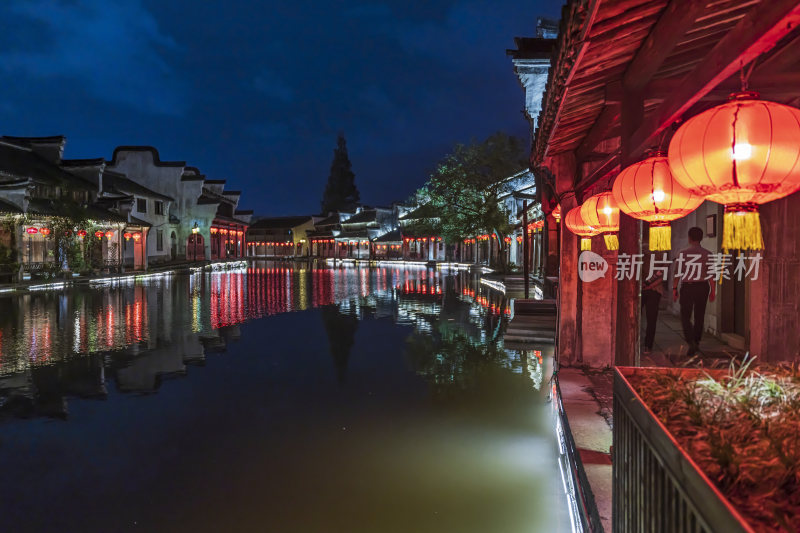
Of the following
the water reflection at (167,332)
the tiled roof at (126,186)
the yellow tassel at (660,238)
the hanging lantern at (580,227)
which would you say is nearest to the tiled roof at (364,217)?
the tiled roof at (126,186)

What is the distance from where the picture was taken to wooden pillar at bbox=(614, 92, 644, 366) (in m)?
4.00

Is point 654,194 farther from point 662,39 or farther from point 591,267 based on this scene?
point 591,267

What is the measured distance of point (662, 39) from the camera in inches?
122

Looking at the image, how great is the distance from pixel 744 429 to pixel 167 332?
11473 mm

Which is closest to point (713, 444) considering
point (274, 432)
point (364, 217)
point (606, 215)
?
point (606, 215)

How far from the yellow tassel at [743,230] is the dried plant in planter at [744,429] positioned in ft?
2.05

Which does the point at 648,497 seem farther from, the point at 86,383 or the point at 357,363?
the point at 86,383

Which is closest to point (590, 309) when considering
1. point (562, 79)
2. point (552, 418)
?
point (552, 418)

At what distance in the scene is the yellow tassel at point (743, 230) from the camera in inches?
100

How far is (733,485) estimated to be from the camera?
152 cm

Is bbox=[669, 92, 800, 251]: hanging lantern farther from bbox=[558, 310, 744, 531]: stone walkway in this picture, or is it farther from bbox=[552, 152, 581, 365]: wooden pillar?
bbox=[552, 152, 581, 365]: wooden pillar

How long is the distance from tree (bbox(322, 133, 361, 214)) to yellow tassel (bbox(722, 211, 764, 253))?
74303mm

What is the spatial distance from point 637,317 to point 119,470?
4.79 metres

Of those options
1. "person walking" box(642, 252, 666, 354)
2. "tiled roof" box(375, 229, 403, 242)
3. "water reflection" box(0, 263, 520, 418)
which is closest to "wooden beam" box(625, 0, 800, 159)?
"water reflection" box(0, 263, 520, 418)
